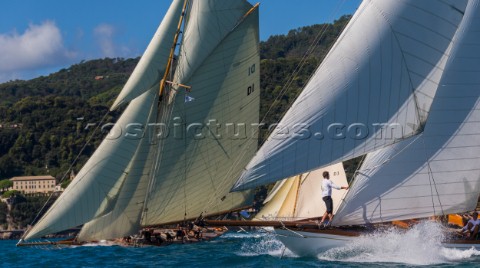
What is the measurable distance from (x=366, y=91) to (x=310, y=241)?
518cm

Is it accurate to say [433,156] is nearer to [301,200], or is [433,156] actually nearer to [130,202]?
[301,200]

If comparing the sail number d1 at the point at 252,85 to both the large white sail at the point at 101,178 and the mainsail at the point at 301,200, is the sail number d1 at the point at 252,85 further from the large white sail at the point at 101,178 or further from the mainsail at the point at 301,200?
the mainsail at the point at 301,200

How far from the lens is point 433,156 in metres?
27.3

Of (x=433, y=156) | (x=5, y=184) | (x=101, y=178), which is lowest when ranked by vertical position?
(x=433, y=156)

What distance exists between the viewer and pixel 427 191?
27500 mm

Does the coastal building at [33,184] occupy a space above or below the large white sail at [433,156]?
above

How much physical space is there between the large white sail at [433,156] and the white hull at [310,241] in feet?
2.00

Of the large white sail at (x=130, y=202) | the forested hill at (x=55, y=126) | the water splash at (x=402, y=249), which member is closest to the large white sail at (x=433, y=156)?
the water splash at (x=402, y=249)

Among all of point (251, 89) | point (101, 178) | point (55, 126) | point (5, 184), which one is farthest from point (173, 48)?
point (55, 126)

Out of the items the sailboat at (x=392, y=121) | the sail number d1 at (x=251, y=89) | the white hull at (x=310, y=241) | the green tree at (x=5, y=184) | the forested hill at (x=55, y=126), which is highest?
the forested hill at (x=55, y=126)

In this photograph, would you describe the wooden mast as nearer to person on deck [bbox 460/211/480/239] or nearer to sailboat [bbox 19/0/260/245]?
sailboat [bbox 19/0/260/245]

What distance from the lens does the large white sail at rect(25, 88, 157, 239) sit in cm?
3494

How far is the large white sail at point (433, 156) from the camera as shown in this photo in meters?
27.0

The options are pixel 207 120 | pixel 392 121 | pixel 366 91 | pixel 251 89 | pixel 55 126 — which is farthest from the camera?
pixel 55 126
